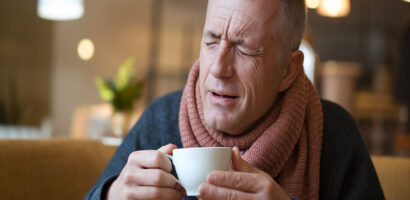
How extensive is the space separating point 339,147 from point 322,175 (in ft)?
0.31

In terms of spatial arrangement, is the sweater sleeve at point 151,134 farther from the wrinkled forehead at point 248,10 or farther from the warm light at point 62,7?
the warm light at point 62,7

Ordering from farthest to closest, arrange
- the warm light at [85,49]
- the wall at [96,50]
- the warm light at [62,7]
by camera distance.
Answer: the warm light at [85,49]
the wall at [96,50]
the warm light at [62,7]

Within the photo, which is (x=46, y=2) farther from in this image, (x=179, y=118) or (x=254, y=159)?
(x=254, y=159)

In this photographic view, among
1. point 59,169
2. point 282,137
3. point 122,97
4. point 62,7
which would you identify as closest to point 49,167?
point 59,169

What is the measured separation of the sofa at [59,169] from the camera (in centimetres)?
117

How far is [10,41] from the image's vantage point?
4023mm

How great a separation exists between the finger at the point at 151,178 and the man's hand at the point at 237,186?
79 millimetres

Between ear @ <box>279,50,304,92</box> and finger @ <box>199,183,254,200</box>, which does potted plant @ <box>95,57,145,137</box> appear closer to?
ear @ <box>279,50,304,92</box>

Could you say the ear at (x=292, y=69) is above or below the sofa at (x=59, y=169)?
above

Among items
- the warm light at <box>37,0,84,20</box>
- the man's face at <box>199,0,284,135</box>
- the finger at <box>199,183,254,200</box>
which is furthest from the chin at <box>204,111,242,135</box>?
the warm light at <box>37,0,84,20</box>

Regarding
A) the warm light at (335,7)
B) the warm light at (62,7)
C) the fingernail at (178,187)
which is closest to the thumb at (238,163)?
the fingernail at (178,187)

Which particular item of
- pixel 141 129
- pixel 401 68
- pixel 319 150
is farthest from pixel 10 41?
pixel 401 68

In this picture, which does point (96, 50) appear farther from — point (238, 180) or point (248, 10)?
point (238, 180)

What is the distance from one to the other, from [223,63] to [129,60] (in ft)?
6.91
